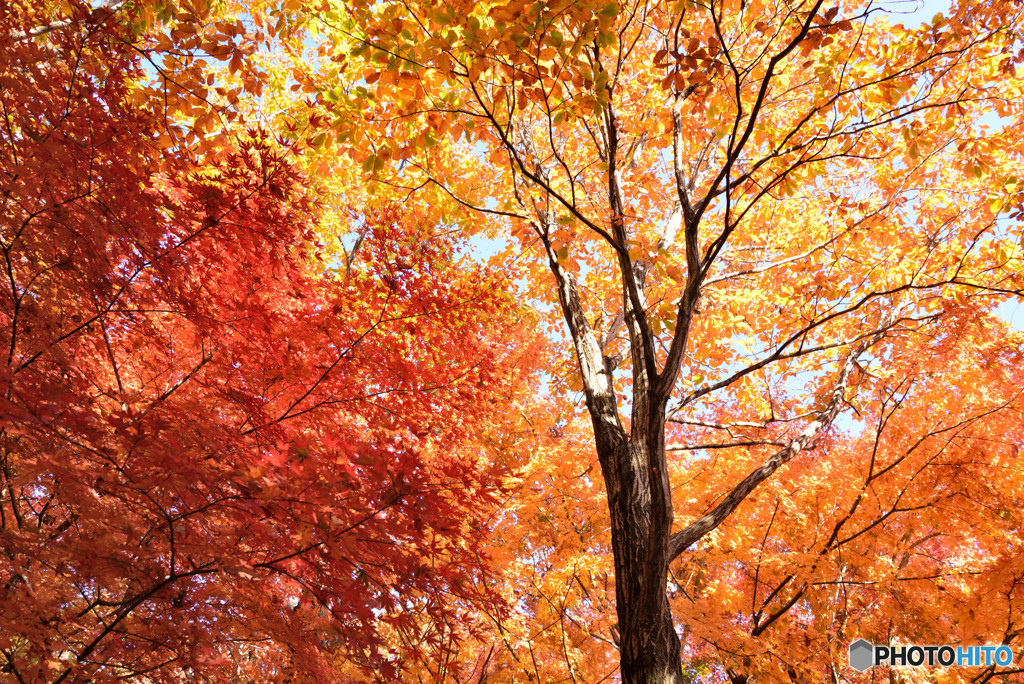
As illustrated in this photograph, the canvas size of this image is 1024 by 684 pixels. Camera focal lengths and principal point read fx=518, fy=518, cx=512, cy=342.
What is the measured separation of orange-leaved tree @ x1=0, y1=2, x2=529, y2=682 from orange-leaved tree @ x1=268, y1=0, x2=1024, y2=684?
1.30m

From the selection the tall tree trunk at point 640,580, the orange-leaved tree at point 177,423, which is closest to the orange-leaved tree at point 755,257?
the tall tree trunk at point 640,580

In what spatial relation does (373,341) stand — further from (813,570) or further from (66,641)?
(813,570)

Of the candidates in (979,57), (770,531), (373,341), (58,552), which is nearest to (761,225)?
(979,57)

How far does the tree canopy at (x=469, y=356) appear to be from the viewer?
106 inches

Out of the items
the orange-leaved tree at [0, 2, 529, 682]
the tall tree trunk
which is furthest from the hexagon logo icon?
the orange-leaved tree at [0, 2, 529, 682]

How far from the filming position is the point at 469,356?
5.37 m

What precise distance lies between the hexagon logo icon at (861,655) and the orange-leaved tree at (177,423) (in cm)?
570

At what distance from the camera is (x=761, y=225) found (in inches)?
321

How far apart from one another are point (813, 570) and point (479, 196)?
617 centimetres
